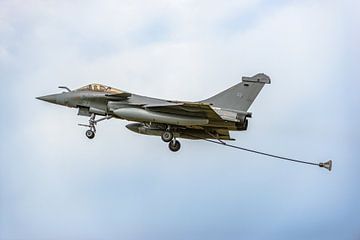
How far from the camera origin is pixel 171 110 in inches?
1566

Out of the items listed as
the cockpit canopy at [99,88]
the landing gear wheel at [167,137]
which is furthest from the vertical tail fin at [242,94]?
the cockpit canopy at [99,88]

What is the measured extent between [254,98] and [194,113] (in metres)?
3.46

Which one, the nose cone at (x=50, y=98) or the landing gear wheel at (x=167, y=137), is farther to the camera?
the nose cone at (x=50, y=98)

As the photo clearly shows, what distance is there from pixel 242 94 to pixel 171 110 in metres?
3.89

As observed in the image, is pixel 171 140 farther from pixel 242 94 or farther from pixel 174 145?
pixel 242 94

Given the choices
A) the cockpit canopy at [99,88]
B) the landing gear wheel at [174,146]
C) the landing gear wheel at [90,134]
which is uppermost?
the cockpit canopy at [99,88]

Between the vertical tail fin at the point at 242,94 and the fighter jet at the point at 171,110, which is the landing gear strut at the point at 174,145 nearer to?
the fighter jet at the point at 171,110

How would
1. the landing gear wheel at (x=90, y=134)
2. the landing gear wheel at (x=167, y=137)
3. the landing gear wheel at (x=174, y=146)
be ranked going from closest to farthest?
the landing gear wheel at (x=90, y=134)
the landing gear wheel at (x=167, y=137)
the landing gear wheel at (x=174, y=146)

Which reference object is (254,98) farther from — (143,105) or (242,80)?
(143,105)

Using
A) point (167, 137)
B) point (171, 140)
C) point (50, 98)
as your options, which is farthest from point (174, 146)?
point (50, 98)

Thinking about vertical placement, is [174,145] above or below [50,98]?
below

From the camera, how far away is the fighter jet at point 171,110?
39.7m

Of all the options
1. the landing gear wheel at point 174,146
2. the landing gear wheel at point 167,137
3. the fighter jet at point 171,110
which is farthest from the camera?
the landing gear wheel at point 174,146

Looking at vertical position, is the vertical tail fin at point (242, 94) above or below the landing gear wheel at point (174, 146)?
above
